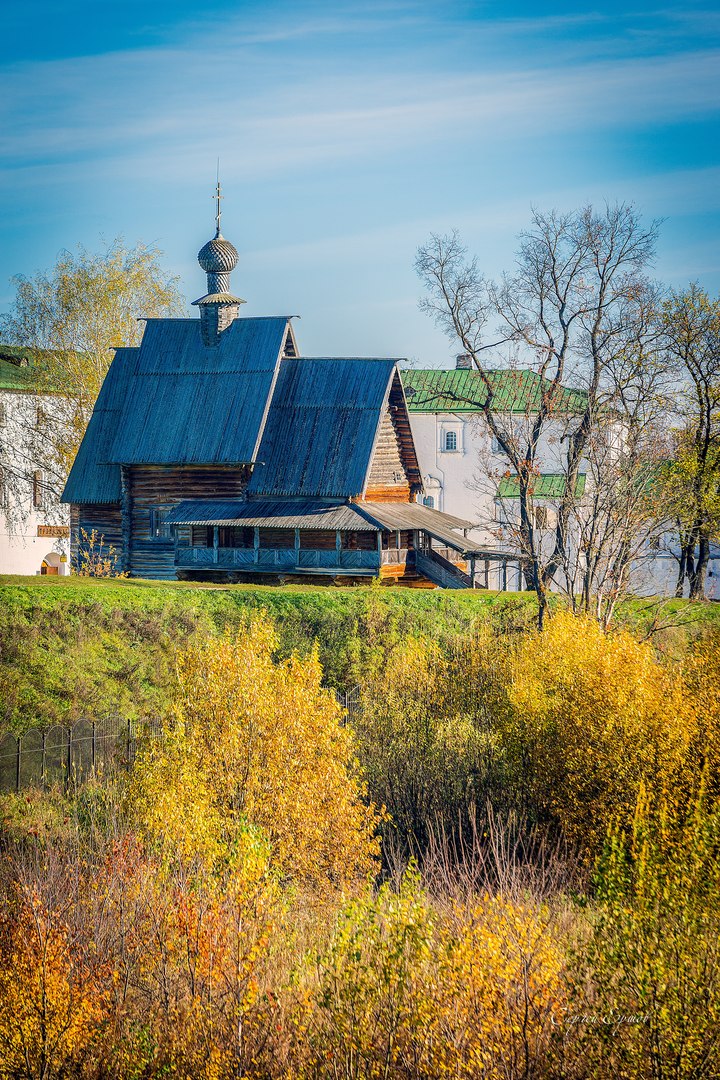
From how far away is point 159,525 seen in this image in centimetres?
3694

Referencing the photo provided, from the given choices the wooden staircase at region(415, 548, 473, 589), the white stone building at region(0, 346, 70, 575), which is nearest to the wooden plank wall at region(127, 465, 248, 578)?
the wooden staircase at region(415, 548, 473, 589)

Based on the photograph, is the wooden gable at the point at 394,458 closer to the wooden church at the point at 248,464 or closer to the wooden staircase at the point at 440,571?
the wooden church at the point at 248,464

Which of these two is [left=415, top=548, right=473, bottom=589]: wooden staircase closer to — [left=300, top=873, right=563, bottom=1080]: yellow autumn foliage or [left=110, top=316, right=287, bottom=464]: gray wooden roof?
[left=110, top=316, right=287, bottom=464]: gray wooden roof

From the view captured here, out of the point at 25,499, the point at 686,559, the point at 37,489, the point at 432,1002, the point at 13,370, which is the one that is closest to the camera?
the point at 432,1002

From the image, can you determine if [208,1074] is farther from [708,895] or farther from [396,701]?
[396,701]

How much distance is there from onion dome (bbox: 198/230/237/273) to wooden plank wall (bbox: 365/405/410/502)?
7.69 metres

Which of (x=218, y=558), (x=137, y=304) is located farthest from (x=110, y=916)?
(x=137, y=304)

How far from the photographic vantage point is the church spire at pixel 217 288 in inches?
1490

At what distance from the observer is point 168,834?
10.4m

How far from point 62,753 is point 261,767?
477 cm

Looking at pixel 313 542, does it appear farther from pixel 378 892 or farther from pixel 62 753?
pixel 378 892

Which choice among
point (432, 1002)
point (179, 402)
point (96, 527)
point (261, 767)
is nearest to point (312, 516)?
point (179, 402)

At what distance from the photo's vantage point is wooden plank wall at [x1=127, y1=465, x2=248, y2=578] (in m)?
36.0

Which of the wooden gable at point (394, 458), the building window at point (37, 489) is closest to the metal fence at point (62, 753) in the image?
the wooden gable at point (394, 458)
